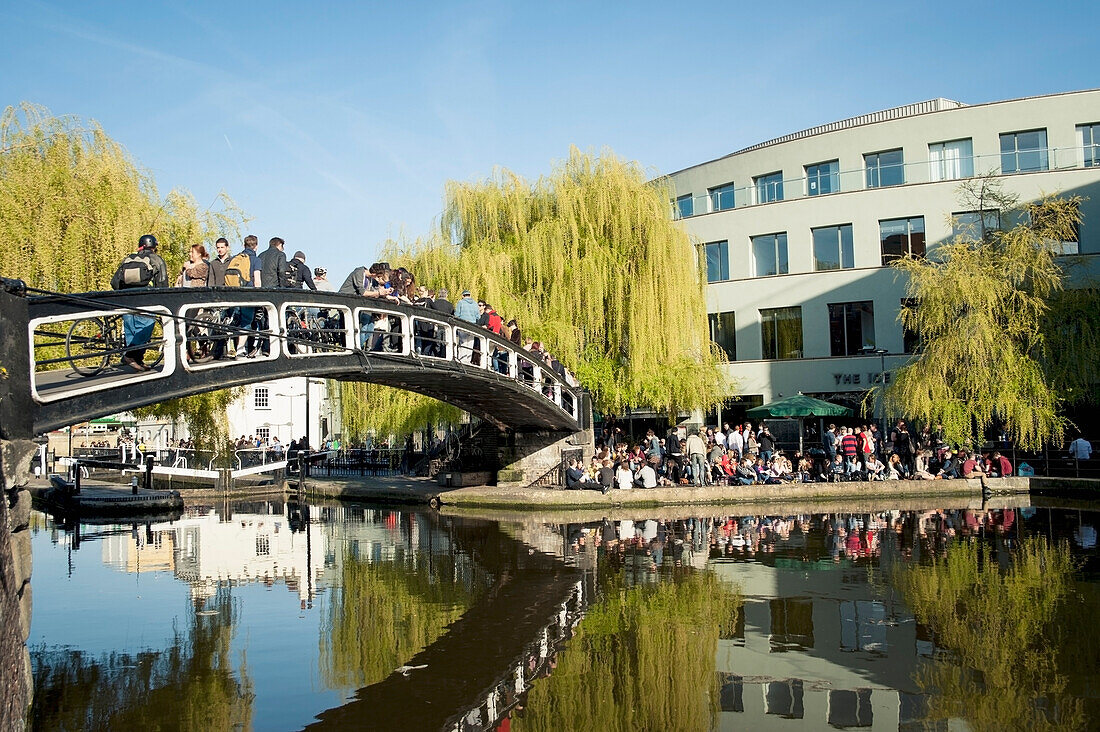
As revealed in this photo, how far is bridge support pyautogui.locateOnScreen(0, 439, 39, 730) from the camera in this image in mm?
6008

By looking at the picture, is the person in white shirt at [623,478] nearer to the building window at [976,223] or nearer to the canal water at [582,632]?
the canal water at [582,632]

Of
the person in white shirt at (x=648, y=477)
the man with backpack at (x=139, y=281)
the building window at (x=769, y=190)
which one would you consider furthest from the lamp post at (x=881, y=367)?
the man with backpack at (x=139, y=281)

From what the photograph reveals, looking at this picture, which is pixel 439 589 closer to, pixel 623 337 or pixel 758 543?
pixel 758 543

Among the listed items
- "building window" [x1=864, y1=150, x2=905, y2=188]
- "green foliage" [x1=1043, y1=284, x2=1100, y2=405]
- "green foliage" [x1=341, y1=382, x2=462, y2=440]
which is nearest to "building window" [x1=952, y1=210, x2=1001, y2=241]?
"building window" [x1=864, y1=150, x2=905, y2=188]

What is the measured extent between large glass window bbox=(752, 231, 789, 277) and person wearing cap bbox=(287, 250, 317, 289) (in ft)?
77.6

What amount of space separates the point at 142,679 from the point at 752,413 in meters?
23.1

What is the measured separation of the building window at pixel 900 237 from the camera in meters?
32.4

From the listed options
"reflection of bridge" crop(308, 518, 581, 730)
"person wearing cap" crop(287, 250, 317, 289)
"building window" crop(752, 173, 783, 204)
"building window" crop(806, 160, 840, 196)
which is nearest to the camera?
"reflection of bridge" crop(308, 518, 581, 730)

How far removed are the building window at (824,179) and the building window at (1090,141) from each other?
7571mm

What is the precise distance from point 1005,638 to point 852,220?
26199 millimetres

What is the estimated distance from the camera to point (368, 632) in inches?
378

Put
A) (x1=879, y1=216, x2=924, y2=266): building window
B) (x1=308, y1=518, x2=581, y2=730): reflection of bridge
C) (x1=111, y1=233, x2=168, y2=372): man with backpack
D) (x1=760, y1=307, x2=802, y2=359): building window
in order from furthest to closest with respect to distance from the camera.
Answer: (x1=760, y1=307, x2=802, y2=359): building window, (x1=879, y1=216, x2=924, y2=266): building window, (x1=111, y1=233, x2=168, y2=372): man with backpack, (x1=308, y1=518, x2=581, y2=730): reflection of bridge

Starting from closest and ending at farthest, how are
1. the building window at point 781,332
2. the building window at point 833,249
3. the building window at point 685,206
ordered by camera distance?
the building window at point 833,249, the building window at point 781,332, the building window at point 685,206

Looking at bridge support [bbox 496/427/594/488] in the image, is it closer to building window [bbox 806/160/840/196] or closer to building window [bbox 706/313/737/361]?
building window [bbox 706/313/737/361]
